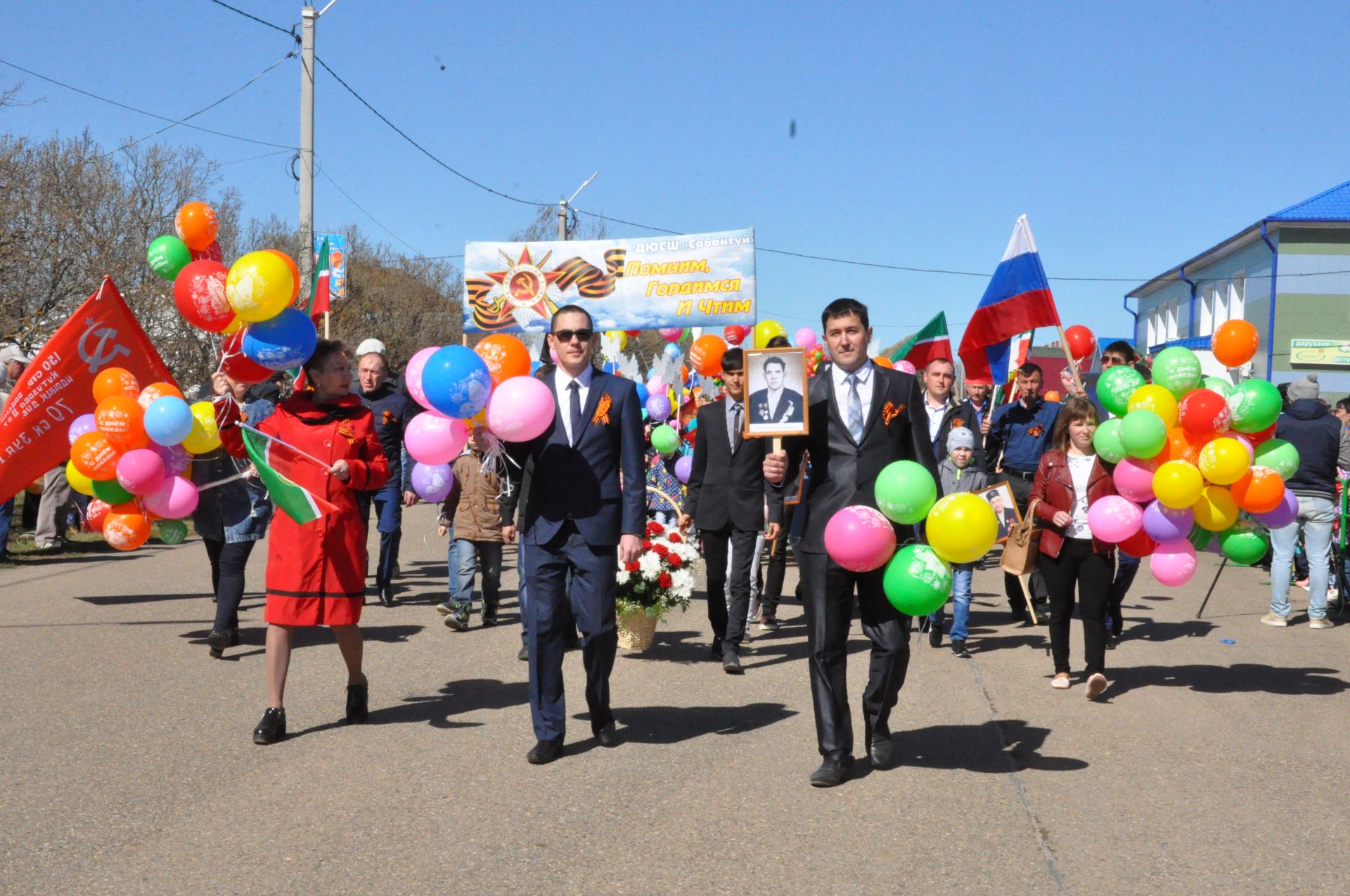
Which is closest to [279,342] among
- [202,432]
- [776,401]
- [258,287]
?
[258,287]

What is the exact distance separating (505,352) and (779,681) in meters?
2.91

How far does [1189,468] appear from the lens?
683 cm

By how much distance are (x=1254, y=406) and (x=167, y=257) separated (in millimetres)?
6272

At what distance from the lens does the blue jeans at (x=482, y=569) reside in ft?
30.7

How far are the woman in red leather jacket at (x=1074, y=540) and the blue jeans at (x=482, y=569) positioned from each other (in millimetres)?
4137

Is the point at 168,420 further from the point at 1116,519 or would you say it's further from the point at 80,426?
Result: the point at 1116,519

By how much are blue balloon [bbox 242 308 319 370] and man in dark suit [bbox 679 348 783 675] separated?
3040 millimetres

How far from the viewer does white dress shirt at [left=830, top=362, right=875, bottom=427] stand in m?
5.60

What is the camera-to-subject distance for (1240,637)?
9742 mm

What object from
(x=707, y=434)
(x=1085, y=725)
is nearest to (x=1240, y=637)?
(x=1085, y=725)

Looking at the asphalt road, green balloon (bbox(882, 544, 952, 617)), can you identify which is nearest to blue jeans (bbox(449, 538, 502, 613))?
the asphalt road

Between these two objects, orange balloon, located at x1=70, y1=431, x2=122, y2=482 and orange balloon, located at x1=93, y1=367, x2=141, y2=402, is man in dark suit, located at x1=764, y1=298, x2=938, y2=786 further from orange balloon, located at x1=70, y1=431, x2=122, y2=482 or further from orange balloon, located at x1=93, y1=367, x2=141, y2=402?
orange balloon, located at x1=93, y1=367, x2=141, y2=402

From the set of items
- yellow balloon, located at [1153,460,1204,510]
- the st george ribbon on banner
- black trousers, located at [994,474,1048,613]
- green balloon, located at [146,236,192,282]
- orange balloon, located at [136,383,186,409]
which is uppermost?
the st george ribbon on banner

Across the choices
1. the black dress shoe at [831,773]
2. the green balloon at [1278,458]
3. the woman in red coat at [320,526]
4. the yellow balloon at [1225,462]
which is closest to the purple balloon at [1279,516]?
the green balloon at [1278,458]
